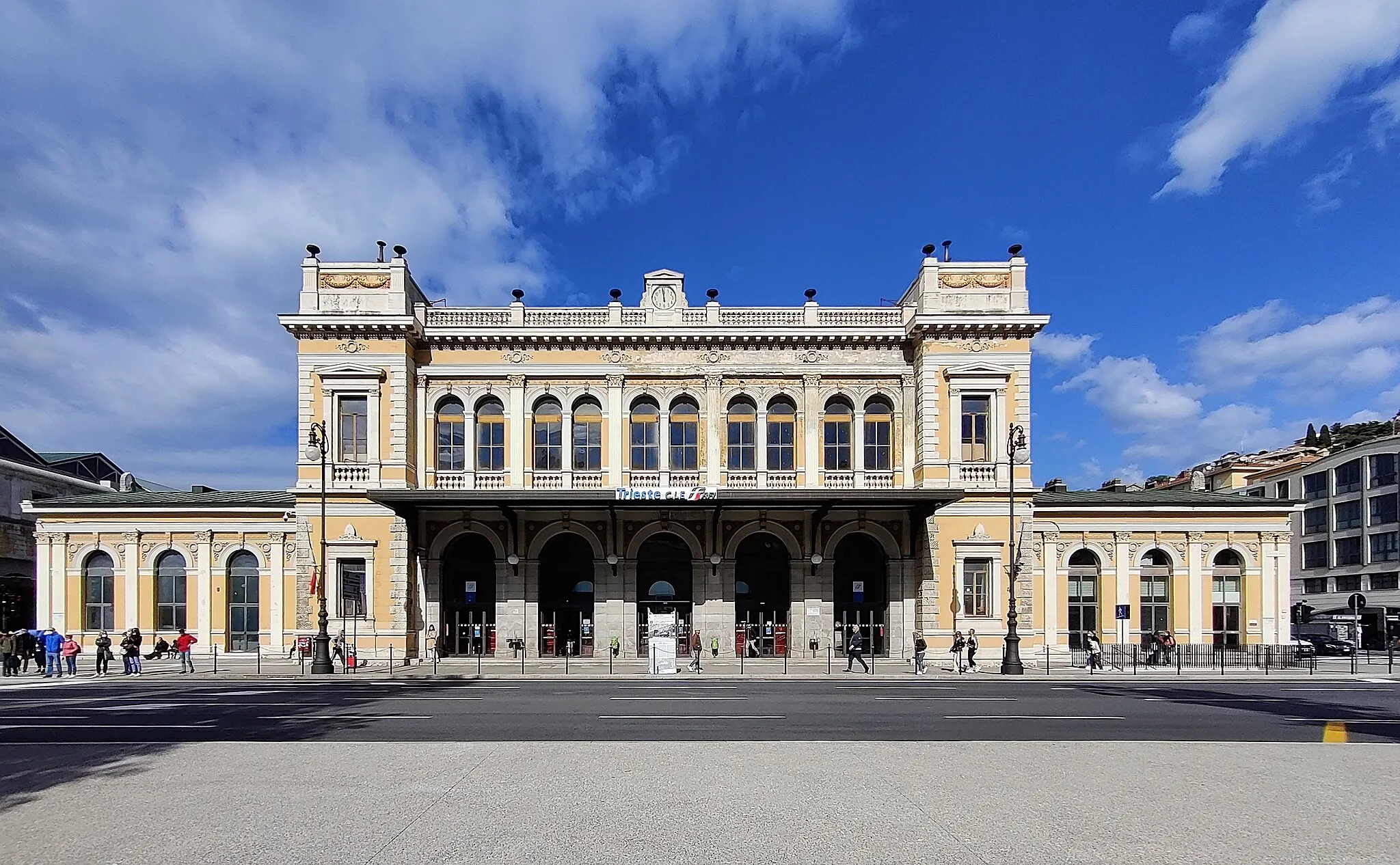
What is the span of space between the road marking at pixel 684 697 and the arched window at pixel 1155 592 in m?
23.9

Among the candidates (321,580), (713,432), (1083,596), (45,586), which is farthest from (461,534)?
(1083,596)

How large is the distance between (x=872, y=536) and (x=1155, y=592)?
44.1ft

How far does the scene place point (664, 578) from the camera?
3597 cm

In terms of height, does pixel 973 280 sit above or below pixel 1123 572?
above

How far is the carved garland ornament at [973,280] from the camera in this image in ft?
115

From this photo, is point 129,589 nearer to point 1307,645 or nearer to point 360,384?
point 360,384

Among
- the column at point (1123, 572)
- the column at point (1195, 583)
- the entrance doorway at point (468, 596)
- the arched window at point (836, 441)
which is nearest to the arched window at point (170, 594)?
the entrance doorway at point (468, 596)

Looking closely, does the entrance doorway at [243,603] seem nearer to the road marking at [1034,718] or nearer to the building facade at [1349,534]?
the road marking at [1034,718]

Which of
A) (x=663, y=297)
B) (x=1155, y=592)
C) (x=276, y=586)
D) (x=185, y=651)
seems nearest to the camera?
(x=185, y=651)

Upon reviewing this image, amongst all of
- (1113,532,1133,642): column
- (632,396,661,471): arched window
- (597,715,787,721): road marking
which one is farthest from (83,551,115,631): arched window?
(1113,532,1133,642): column

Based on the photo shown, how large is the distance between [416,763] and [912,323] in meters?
27.7

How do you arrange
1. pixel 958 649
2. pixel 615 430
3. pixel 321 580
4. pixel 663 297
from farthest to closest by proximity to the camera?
pixel 663 297 < pixel 615 430 < pixel 321 580 < pixel 958 649

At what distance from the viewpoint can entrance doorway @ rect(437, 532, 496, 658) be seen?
35625 millimetres

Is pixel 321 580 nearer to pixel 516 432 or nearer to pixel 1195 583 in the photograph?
pixel 516 432
